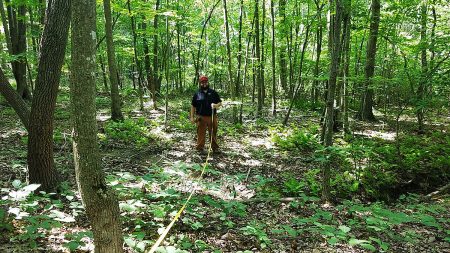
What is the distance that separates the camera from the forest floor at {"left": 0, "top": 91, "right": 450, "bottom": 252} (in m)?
3.57

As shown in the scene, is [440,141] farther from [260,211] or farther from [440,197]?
[260,211]

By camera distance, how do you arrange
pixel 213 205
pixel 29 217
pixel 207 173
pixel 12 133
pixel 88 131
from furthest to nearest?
1. pixel 12 133
2. pixel 207 173
3. pixel 213 205
4. pixel 29 217
5. pixel 88 131

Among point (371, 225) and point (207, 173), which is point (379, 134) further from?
point (371, 225)

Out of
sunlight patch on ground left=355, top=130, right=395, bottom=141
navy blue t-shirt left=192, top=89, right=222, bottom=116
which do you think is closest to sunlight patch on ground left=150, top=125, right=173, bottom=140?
navy blue t-shirt left=192, top=89, right=222, bottom=116

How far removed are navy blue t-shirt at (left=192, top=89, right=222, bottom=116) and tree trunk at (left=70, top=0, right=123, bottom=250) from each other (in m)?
5.68

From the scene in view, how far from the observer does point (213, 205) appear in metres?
4.27

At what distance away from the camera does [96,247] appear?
251 cm

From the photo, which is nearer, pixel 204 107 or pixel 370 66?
pixel 204 107

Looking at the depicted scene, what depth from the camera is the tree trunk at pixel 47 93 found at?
4316 mm

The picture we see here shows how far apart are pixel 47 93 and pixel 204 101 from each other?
4149 millimetres

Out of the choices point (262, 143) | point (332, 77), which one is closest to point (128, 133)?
point (262, 143)

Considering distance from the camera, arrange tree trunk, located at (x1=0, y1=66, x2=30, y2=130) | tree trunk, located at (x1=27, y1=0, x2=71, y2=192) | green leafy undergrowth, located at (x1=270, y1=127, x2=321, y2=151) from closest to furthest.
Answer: tree trunk, located at (x1=27, y1=0, x2=71, y2=192), tree trunk, located at (x1=0, y1=66, x2=30, y2=130), green leafy undergrowth, located at (x1=270, y1=127, x2=321, y2=151)

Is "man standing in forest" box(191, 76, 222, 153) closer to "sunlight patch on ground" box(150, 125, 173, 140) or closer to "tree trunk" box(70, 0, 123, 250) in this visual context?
"sunlight patch on ground" box(150, 125, 173, 140)

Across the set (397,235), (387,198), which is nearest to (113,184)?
(397,235)
